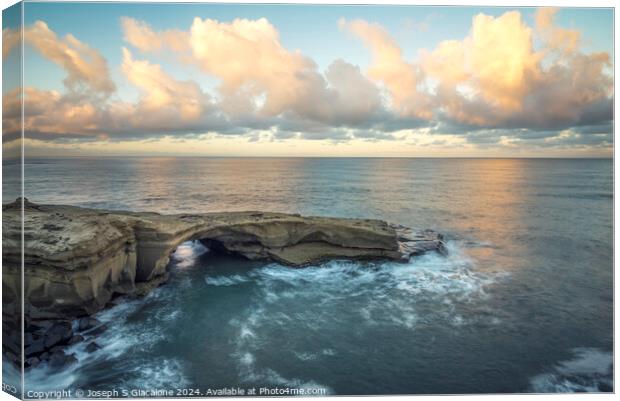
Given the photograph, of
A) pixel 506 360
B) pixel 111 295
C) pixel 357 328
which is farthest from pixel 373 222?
pixel 111 295

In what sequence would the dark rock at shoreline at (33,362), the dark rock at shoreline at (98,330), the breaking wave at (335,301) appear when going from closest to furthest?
1. the dark rock at shoreline at (33,362)
2. the breaking wave at (335,301)
3. the dark rock at shoreline at (98,330)

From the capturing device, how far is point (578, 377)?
12.0 metres

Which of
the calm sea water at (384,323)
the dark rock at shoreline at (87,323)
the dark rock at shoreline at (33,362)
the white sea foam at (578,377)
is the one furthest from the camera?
the dark rock at shoreline at (87,323)

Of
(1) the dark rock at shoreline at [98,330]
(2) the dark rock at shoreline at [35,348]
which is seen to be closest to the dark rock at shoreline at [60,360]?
(2) the dark rock at shoreline at [35,348]

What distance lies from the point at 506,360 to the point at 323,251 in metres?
12.5

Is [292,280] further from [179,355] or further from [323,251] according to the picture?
[179,355]

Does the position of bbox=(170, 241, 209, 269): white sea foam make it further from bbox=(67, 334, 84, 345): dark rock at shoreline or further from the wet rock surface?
bbox=(67, 334, 84, 345): dark rock at shoreline

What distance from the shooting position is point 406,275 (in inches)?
845

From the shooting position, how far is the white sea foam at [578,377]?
11539 mm

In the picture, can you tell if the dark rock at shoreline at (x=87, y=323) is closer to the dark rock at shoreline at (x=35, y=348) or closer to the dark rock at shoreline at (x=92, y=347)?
the dark rock at shoreline at (x=92, y=347)

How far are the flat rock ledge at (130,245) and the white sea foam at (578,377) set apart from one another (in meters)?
11.6

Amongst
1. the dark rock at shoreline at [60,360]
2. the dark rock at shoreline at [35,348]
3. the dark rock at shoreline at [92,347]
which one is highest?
the dark rock at shoreline at [35,348]

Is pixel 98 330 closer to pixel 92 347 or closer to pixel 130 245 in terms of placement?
pixel 92 347

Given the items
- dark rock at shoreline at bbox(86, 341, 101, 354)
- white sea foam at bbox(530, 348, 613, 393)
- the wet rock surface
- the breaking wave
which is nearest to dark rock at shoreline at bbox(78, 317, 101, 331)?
the wet rock surface
